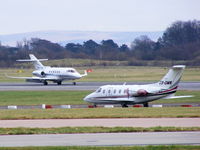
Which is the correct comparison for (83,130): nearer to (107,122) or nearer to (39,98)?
(107,122)

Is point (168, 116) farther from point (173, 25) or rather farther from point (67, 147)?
point (173, 25)

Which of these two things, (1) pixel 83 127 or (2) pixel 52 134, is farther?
(1) pixel 83 127

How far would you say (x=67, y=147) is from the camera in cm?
1862

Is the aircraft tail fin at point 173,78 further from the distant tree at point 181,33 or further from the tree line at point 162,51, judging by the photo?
the distant tree at point 181,33

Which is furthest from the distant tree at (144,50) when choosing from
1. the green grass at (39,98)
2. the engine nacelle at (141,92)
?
the engine nacelle at (141,92)

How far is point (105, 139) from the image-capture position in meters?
20.6

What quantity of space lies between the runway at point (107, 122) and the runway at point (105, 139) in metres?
2.87

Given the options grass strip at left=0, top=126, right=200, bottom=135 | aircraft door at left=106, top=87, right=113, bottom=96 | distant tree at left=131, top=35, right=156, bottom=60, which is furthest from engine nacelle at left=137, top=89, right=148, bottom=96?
distant tree at left=131, top=35, right=156, bottom=60

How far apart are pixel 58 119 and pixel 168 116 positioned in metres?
4.76

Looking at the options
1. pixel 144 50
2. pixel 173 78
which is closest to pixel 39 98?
pixel 173 78

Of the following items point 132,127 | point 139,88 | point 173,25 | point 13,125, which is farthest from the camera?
point 173,25

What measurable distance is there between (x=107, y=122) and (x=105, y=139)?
18.6 feet

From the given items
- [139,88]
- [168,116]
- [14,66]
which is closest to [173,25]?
[14,66]

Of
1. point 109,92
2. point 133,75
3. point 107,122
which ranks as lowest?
point 133,75
